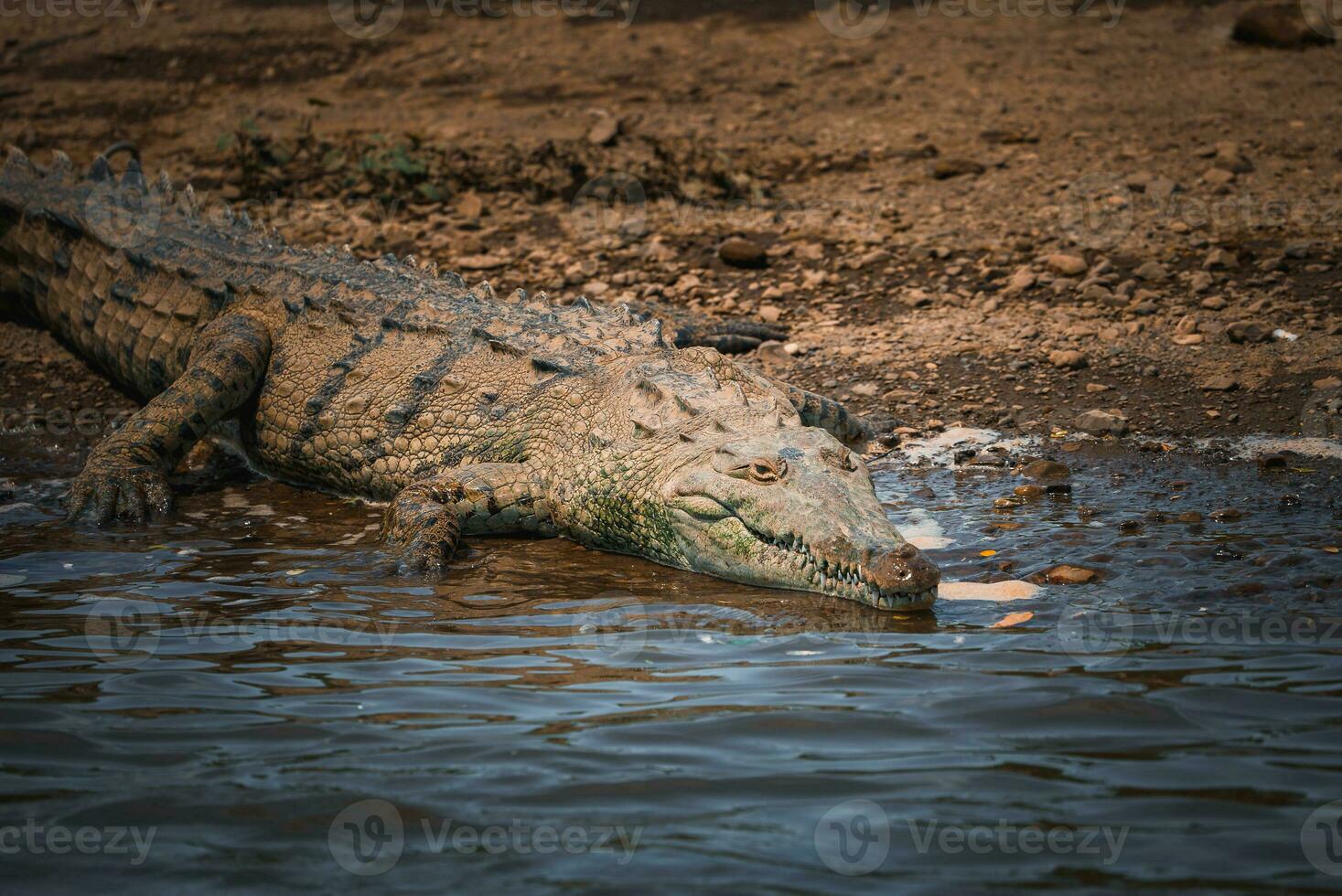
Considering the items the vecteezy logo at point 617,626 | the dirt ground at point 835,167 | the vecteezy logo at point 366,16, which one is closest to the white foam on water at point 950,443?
the dirt ground at point 835,167

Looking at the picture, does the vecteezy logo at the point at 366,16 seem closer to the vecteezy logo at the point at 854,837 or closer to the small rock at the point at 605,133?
the small rock at the point at 605,133

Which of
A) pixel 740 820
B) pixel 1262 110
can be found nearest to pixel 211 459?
pixel 740 820

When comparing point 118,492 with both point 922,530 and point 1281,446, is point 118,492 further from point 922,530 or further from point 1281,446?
point 1281,446

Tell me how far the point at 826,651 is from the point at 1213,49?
8.83 m

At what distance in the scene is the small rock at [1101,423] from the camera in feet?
19.3

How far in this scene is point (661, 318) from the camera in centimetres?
716

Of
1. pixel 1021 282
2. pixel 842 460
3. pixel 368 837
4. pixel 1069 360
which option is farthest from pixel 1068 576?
pixel 1021 282

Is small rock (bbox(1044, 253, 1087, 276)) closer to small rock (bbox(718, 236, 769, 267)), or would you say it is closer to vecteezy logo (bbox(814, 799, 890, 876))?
small rock (bbox(718, 236, 769, 267))

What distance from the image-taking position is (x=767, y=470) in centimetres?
464

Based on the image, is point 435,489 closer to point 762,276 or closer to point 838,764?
point 838,764

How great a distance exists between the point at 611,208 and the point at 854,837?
6.74 m
